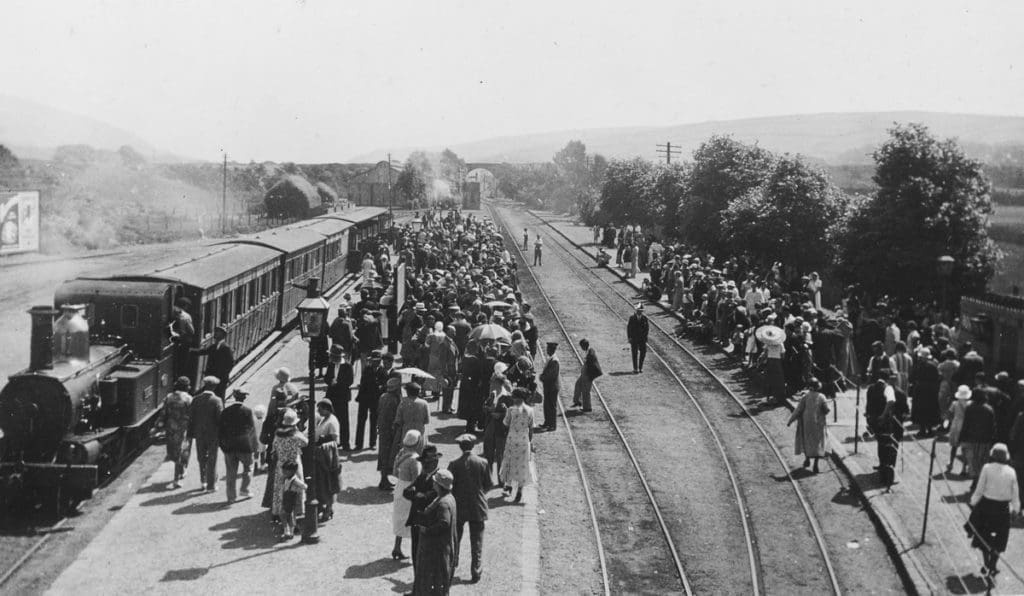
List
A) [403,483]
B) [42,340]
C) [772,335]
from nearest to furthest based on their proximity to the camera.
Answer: [403,483]
[42,340]
[772,335]

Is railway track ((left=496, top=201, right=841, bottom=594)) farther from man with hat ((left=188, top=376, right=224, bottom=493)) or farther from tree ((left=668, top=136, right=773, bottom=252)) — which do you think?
tree ((left=668, top=136, right=773, bottom=252))

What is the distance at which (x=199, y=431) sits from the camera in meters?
13.2

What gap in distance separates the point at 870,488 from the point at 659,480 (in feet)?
10.3

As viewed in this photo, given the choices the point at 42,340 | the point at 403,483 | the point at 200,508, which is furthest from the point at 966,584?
the point at 42,340

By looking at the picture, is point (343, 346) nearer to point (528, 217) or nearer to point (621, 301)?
point (621, 301)

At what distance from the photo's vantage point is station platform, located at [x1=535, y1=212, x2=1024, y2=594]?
11398mm

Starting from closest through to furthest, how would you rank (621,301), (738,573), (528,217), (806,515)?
(738,573) → (806,515) → (621,301) → (528,217)

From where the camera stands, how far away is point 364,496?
1355 cm

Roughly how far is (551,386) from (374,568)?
6.80m

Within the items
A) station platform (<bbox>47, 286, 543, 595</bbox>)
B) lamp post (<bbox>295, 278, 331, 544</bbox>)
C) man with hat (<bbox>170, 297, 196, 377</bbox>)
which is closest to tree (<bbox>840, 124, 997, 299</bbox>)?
station platform (<bbox>47, 286, 543, 595</bbox>)

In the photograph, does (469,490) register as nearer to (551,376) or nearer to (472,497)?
(472,497)

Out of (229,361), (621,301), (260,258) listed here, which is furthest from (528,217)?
(229,361)

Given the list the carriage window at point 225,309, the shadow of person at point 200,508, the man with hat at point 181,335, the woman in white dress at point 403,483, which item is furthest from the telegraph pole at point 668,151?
the woman in white dress at point 403,483

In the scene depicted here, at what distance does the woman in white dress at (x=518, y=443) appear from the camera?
528 inches
